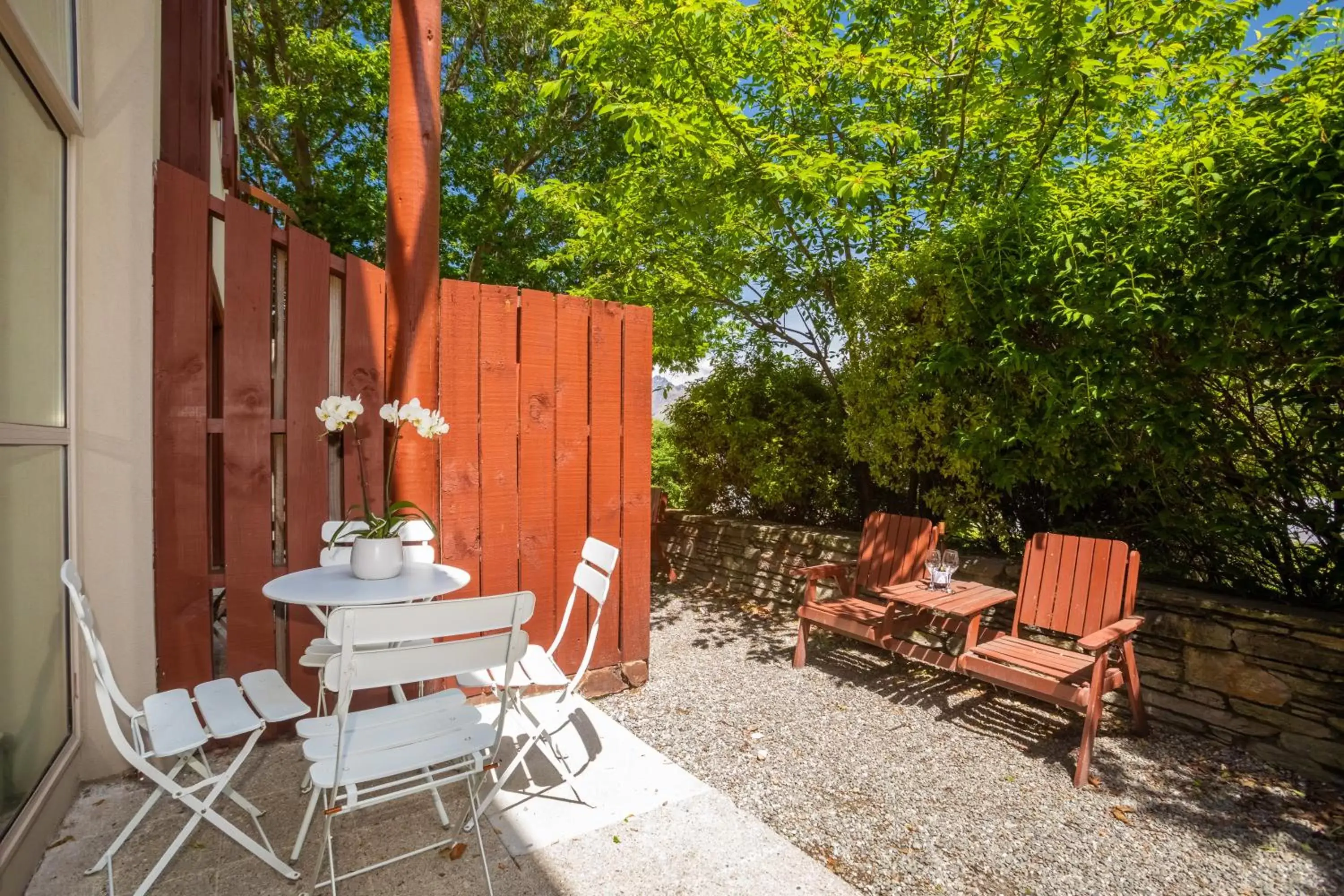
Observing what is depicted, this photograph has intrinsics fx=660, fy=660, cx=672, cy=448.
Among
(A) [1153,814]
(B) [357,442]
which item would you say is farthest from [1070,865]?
(B) [357,442]

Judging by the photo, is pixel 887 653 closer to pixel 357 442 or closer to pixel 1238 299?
pixel 1238 299

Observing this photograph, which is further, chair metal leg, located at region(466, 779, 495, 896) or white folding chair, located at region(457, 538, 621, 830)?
white folding chair, located at region(457, 538, 621, 830)

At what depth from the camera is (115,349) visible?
8.77ft

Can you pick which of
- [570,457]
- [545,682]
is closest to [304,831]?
[545,682]

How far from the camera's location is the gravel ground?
2.32 metres

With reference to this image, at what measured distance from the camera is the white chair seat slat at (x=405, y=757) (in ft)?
6.19

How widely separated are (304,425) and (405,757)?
1756mm

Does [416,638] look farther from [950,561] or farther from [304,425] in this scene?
[950,561]

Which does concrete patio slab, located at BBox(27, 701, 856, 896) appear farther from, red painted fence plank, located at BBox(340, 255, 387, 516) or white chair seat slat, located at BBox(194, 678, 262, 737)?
red painted fence plank, located at BBox(340, 255, 387, 516)

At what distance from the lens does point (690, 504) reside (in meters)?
7.45

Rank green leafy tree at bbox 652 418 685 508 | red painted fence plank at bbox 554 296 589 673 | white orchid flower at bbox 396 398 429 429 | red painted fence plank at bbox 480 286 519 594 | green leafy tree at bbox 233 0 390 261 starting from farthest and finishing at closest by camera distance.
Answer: green leafy tree at bbox 233 0 390 261
green leafy tree at bbox 652 418 685 508
red painted fence plank at bbox 554 296 589 673
red painted fence plank at bbox 480 286 519 594
white orchid flower at bbox 396 398 429 429

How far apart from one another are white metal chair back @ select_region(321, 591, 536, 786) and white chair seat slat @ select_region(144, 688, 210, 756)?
464 mm

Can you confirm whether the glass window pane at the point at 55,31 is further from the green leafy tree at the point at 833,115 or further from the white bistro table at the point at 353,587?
the green leafy tree at the point at 833,115

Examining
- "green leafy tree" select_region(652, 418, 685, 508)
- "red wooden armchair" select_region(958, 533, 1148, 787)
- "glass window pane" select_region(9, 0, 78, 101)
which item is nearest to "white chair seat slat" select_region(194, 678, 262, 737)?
"glass window pane" select_region(9, 0, 78, 101)
